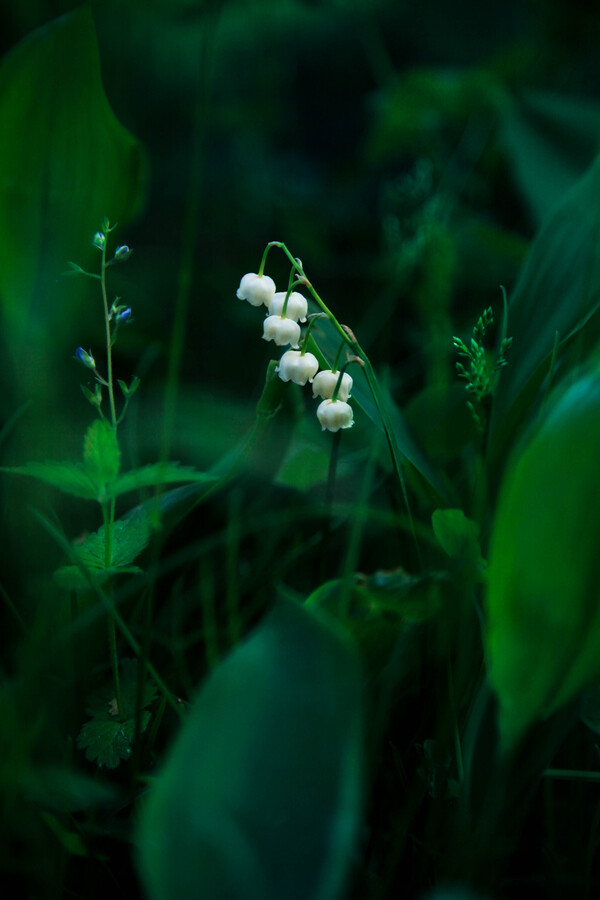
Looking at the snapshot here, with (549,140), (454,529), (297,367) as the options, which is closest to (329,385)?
(297,367)

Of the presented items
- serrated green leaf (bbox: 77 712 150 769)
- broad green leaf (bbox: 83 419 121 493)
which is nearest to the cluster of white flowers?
broad green leaf (bbox: 83 419 121 493)

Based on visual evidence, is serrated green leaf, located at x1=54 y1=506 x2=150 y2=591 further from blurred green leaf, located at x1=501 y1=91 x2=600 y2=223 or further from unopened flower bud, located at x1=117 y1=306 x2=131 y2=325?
blurred green leaf, located at x1=501 y1=91 x2=600 y2=223

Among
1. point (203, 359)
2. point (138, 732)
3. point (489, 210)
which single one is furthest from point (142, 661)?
point (489, 210)

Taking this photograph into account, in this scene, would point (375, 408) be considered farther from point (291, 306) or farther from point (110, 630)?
point (110, 630)

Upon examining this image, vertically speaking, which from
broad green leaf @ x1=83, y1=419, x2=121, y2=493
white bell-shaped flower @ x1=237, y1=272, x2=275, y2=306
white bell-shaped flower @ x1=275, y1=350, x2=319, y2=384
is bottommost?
broad green leaf @ x1=83, y1=419, x2=121, y2=493

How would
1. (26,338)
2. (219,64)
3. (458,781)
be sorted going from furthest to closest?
(219,64)
(26,338)
(458,781)

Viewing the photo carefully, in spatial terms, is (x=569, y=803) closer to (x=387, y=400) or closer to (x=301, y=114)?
(x=387, y=400)
